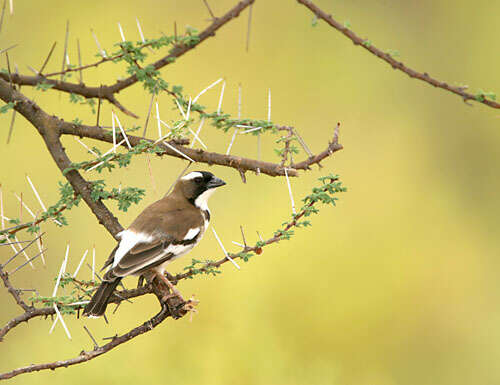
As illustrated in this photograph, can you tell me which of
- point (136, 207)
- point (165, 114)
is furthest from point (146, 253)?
point (165, 114)

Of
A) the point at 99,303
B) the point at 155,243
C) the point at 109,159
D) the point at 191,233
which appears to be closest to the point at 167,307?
the point at 99,303

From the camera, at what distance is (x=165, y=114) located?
6.36 m

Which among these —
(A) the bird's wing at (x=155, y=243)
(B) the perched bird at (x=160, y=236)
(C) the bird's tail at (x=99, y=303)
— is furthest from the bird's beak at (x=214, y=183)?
(C) the bird's tail at (x=99, y=303)

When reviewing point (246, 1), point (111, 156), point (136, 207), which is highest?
point (136, 207)

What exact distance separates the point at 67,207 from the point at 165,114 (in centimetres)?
434

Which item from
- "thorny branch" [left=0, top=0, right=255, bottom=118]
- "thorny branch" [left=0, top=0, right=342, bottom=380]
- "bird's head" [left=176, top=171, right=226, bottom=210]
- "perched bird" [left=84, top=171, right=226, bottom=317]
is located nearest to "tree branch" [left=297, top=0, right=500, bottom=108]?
"thorny branch" [left=0, top=0, right=342, bottom=380]

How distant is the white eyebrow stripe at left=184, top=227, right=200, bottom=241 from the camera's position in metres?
2.93

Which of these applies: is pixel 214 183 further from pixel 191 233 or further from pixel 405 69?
pixel 405 69

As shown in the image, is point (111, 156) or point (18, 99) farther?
point (18, 99)

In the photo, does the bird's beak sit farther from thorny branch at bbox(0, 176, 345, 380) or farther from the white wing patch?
thorny branch at bbox(0, 176, 345, 380)

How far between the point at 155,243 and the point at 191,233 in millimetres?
206

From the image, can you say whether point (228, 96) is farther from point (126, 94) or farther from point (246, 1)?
point (246, 1)

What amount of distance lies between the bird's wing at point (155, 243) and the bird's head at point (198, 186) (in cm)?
19

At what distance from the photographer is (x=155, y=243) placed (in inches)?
111
